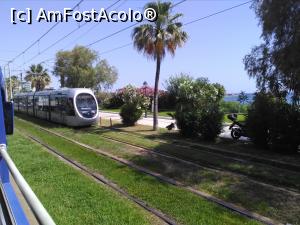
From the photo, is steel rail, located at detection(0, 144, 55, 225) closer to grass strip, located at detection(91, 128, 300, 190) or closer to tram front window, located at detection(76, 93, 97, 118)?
grass strip, located at detection(91, 128, 300, 190)

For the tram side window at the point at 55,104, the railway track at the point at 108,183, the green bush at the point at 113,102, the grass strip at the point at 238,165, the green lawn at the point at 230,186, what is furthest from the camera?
the green bush at the point at 113,102

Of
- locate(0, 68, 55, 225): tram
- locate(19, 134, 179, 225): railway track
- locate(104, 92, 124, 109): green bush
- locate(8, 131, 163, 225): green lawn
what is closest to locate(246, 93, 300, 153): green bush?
locate(19, 134, 179, 225): railway track

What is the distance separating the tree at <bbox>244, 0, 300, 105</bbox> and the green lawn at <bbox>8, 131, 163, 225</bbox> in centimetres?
741

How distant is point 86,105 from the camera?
2770cm

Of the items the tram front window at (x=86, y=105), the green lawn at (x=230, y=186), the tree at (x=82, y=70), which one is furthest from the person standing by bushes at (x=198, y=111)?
the tree at (x=82, y=70)

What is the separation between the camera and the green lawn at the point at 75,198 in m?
7.27

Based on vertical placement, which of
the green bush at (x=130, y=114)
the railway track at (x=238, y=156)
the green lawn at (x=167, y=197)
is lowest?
the railway track at (x=238, y=156)

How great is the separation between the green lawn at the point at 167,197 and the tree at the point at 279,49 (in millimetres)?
6117

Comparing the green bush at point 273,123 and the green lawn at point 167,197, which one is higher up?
the green bush at point 273,123

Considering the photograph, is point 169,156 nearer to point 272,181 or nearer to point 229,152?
point 229,152

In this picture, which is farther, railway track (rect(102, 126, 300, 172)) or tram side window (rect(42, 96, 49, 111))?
tram side window (rect(42, 96, 49, 111))

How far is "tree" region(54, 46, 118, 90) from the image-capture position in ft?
218

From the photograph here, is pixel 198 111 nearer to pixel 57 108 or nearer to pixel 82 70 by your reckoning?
pixel 57 108

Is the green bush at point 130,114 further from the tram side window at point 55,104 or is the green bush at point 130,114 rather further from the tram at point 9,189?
the tram at point 9,189
